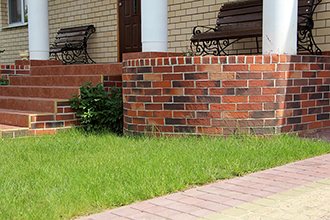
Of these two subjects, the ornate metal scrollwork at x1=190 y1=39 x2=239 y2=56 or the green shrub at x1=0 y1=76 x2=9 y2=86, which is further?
the green shrub at x1=0 y1=76 x2=9 y2=86

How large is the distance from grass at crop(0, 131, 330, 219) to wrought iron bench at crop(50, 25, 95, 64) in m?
5.38

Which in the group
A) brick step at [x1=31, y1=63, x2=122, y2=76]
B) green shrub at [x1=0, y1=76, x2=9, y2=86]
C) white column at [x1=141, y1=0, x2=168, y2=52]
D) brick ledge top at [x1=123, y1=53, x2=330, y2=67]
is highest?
white column at [x1=141, y1=0, x2=168, y2=52]

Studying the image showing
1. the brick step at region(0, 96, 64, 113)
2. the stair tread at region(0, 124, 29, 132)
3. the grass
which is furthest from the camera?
the brick step at region(0, 96, 64, 113)

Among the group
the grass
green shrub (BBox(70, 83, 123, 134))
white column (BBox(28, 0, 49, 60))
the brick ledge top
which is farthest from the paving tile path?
white column (BBox(28, 0, 49, 60))

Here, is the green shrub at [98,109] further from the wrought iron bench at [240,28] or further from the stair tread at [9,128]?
the wrought iron bench at [240,28]

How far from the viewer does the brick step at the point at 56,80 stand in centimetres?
732

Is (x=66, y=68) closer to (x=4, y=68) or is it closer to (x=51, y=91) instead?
(x=51, y=91)

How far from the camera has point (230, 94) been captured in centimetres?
540

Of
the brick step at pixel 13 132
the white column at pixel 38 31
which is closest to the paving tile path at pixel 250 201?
the brick step at pixel 13 132

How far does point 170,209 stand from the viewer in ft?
10.6

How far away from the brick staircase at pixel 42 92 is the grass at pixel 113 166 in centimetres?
66

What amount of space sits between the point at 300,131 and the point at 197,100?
1.32 metres

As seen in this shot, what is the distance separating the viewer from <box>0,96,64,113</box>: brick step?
22.3 feet

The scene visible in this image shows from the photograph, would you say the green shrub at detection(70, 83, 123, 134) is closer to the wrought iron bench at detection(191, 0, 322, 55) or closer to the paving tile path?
the wrought iron bench at detection(191, 0, 322, 55)
